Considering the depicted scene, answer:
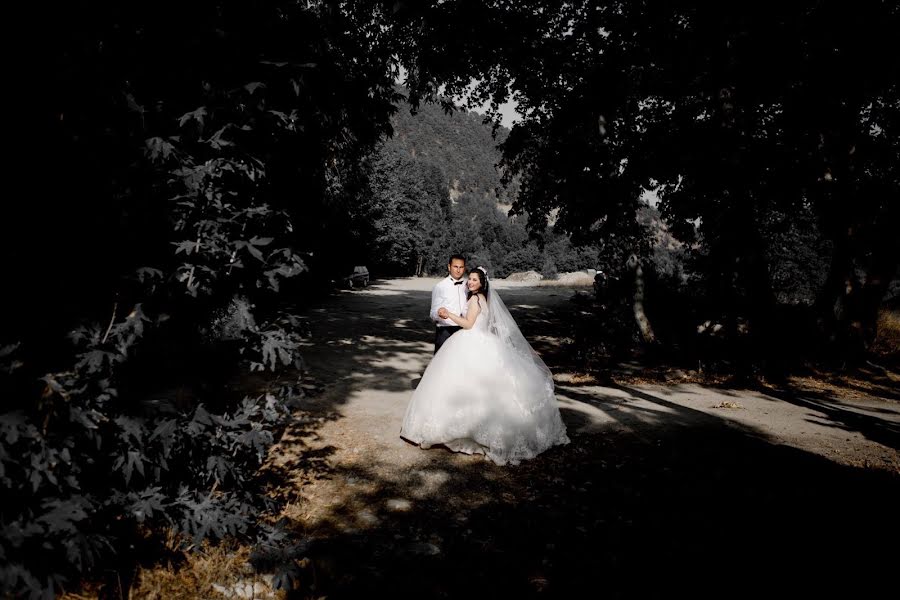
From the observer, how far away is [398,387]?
298 inches

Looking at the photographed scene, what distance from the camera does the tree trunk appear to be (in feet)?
36.3

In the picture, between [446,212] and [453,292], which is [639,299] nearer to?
[453,292]

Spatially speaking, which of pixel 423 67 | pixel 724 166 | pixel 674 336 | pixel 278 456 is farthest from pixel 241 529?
pixel 674 336

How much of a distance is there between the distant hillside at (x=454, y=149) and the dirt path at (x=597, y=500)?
435ft

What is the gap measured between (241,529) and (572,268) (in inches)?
3169

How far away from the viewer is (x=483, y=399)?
5059mm

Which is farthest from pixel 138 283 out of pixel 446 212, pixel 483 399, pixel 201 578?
pixel 446 212

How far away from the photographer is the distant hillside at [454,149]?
147 m

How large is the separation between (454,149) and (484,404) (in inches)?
6654

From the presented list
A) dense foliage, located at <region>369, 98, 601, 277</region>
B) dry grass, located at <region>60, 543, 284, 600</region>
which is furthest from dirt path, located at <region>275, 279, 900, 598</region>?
dense foliage, located at <region>369, 98, 601, 277</region>

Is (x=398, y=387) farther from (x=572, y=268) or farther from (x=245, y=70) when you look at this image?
(x=572, y=268)

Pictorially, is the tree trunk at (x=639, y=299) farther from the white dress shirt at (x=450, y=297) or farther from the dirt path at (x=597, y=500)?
the white dress shirt at (x=450, y=297)

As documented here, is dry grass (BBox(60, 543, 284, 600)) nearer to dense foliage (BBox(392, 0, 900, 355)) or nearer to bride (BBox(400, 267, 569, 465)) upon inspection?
bride (BBox(400, 267, 569, 465))

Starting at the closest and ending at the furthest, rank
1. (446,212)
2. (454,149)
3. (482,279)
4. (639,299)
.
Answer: (482,279) < (639,299) < (446,212) < (454,149)
